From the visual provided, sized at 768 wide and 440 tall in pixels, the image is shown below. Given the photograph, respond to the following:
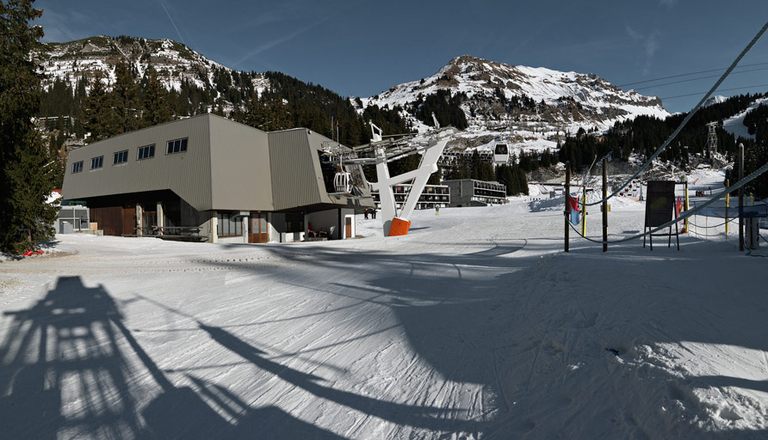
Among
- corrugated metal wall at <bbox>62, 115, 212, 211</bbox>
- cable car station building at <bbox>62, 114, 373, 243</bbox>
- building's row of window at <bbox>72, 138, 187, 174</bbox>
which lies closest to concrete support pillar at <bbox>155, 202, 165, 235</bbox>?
cable car station building at <bbox>62, 114, 373, 243</bbox>

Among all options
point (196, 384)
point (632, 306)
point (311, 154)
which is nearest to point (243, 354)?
point (196, 384)

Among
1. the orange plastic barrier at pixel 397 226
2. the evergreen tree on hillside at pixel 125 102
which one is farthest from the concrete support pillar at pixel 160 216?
the evergreen tree on hillside at pixel 125 102

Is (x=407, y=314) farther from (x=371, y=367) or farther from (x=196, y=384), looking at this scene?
(x=196, y=384)

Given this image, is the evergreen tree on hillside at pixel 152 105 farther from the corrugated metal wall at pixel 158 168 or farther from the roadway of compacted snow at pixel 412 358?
the roadway of compacted snow at pixel 412 358

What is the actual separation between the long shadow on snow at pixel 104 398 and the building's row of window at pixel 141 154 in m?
22.5

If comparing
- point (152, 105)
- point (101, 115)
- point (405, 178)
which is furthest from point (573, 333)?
point (152, 105)

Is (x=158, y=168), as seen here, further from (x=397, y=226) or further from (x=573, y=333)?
(x=573, y=333)

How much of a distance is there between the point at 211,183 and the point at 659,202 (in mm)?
23312

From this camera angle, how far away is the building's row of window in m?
27.4

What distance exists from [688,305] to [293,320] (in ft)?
19.8

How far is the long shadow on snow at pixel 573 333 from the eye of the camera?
3.32m

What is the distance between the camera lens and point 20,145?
16.4 m

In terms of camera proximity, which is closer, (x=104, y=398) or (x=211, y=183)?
(x=104, y=398)

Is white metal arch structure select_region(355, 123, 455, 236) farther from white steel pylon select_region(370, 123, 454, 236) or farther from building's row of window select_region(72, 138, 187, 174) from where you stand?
building's row of window select_region(72, 138, 187, 174)
